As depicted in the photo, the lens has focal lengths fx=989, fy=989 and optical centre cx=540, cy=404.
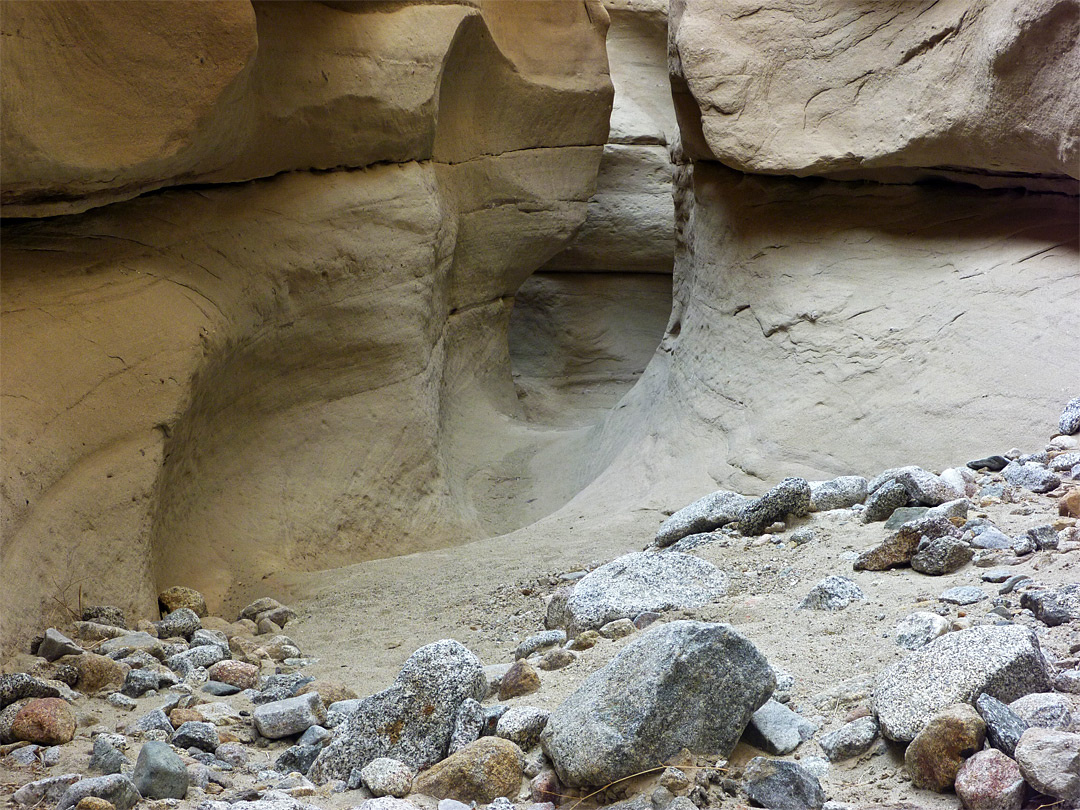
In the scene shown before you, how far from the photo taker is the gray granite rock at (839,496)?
3.24 m

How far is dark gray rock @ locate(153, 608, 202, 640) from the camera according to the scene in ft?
10.2

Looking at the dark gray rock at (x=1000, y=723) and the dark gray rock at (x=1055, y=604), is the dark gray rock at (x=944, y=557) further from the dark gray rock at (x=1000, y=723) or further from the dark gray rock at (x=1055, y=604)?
the dark gray rock at (x=1000, y=723)

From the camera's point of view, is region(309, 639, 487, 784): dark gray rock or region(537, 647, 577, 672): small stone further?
region(537, 647, 577, 672): small stone

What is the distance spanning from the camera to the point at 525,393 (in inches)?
312

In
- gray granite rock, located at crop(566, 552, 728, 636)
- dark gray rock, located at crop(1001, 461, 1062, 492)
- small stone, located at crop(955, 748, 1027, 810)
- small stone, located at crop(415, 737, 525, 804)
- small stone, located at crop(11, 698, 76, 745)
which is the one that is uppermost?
dark gray rock, located at crop(1001, 461, 1062, 492)

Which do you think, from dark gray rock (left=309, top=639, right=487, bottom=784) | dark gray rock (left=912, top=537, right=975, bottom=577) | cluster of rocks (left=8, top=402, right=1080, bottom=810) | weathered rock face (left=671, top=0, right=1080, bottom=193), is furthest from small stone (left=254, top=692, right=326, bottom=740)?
weathered rock face (left=671, top=0, right=1080, bottom=193)

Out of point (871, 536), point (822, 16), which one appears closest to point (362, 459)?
point (871, 536)

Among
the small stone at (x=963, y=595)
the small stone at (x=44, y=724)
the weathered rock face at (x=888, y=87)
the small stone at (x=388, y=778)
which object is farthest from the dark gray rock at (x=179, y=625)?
the weathered rock face at (x=888, y=87)

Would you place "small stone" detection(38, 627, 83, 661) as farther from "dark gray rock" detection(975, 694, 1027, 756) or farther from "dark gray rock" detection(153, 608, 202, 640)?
"dark gray rock" detection(975, 694, 1027, 756)

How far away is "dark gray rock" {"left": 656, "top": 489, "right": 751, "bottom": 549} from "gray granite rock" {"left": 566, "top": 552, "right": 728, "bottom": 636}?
566mm

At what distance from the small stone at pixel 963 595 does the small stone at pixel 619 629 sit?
71cm

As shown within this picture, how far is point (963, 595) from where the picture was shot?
2.16 metres

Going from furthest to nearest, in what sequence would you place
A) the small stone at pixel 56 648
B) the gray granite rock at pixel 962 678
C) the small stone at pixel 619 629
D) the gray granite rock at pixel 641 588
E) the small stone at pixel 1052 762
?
the small stone at pixel 56 648, the gray granite rock at pixel 641 588, the small stone at pixel 619 629, the gray granite rock at pixel 962 678, the small stone at pixel 1052 762

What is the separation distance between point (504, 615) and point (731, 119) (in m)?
2.84
